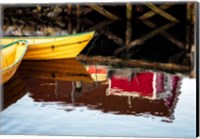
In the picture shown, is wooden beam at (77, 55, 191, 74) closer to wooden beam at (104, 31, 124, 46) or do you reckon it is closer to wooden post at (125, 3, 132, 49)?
wooden beam at (104, 31, 124, 46)

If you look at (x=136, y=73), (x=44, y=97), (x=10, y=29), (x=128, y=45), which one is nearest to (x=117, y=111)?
(x=44, y=97)

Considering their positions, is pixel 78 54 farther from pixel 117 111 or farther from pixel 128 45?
pixel 117 111

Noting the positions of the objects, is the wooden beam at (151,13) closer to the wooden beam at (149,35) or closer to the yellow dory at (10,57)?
the wooden beam at (149,35)

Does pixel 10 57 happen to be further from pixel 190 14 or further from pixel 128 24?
pixel 190 14

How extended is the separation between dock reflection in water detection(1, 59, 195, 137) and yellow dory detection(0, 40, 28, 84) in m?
0.21

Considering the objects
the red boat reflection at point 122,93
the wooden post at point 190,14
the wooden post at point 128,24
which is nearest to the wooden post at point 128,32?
the wooden post at point 128,24

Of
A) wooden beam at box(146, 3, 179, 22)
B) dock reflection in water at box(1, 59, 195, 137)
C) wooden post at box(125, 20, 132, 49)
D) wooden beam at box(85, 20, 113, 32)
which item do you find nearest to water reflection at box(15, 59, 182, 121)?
dock reflection in water at box(1, 59, 195, 137)

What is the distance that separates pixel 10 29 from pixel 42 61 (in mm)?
1254

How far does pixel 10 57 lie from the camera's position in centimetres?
548

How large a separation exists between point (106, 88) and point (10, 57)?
1.17m

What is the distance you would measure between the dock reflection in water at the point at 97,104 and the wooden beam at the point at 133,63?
27 centimetres

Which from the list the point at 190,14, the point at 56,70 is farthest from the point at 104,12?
the point at 56,70

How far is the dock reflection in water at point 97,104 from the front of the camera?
385cm

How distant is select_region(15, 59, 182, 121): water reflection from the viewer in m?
4.44
